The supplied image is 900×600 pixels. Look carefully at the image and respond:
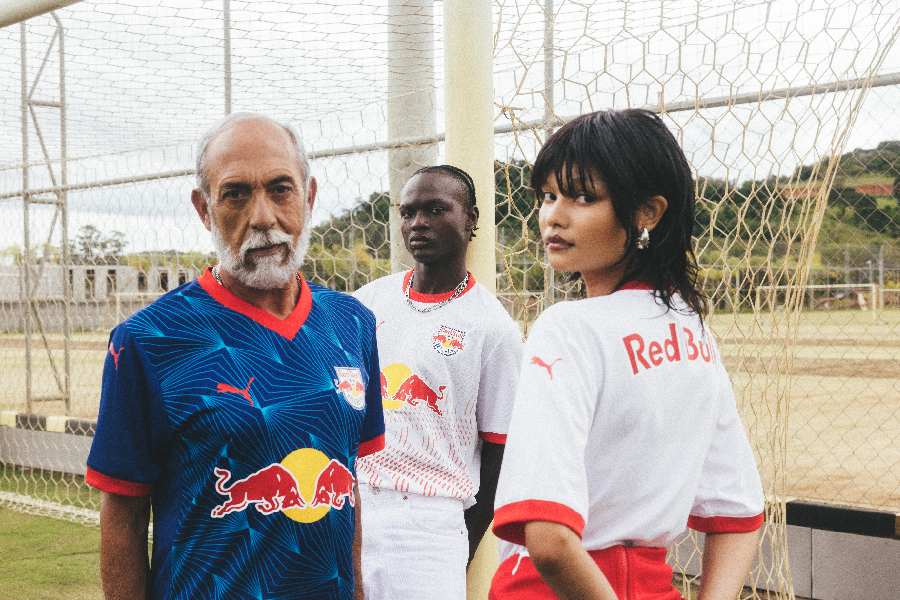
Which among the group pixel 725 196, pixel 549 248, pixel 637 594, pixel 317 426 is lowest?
pixel 637 594

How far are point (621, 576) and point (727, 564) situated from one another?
10.0 inches

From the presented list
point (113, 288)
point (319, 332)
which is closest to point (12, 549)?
point (113, 288)

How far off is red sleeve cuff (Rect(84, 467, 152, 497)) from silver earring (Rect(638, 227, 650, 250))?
3.00ft

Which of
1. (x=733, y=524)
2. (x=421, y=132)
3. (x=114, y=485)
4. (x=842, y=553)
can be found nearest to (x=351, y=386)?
(x=114, y=485)

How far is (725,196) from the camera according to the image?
299cm

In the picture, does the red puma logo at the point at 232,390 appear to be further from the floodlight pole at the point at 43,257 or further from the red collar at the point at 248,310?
the floodlight pole at the point at 43,257

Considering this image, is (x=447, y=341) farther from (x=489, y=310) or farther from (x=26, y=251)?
(x=26, y=251)

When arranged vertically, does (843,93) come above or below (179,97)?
below

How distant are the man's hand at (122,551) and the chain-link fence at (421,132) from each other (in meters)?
1.75

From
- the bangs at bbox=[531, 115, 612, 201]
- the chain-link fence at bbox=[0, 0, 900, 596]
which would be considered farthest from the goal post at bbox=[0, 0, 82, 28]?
the bangs at bbox=[531, 115, 612, 201]

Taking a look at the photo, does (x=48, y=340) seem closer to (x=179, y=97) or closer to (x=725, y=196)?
(x=179, y=97)

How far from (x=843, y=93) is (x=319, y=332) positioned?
8.02 ft

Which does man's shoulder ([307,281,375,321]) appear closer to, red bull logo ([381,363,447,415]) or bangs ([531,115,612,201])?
red bull logo ([381,363,447,415])

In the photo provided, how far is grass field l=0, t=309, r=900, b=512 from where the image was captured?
10.1ft
